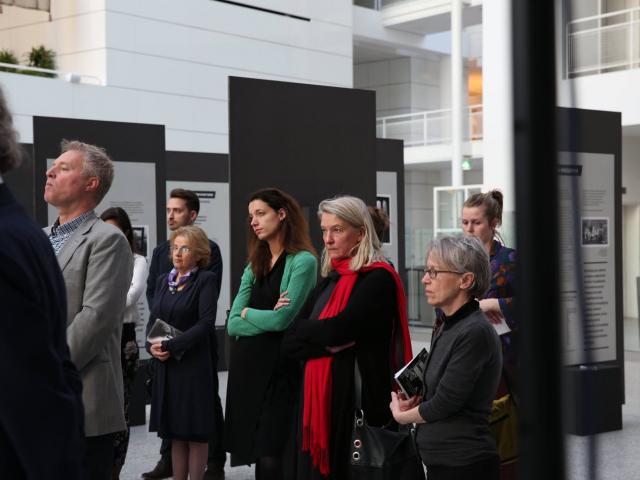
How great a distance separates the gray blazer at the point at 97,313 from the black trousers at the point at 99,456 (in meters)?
0.05

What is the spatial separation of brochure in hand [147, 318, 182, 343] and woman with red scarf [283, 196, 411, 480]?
1.24 metres

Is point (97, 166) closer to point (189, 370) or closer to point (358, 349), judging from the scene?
point (358, 349)

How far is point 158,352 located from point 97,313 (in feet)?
6.98

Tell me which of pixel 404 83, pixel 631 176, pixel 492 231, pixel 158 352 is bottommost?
pixel 158 352

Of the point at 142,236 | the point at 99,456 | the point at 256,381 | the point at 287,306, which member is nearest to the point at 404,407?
the point at 99,456

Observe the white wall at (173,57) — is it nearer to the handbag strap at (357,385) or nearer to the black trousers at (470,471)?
the handbag strap at (357,385)

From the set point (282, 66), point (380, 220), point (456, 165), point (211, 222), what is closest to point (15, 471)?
point (380, 220)

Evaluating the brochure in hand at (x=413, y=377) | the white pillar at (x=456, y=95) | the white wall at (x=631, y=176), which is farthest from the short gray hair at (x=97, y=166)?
the white pillar at (x=456, y=95)

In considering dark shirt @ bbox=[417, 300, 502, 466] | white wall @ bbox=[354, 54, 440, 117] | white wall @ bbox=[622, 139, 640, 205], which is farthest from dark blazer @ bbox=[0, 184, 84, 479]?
white wall @ bbox=[354, 54, 440, 117]

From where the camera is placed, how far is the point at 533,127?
2.45 feet

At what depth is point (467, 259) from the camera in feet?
11.6

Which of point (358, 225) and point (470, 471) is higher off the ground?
point (358, 225)

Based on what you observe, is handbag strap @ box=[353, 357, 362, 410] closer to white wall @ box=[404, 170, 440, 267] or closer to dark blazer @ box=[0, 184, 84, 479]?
dark blazer @ box=[0, 184, 84, 479]

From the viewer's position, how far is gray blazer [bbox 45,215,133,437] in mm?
3174
